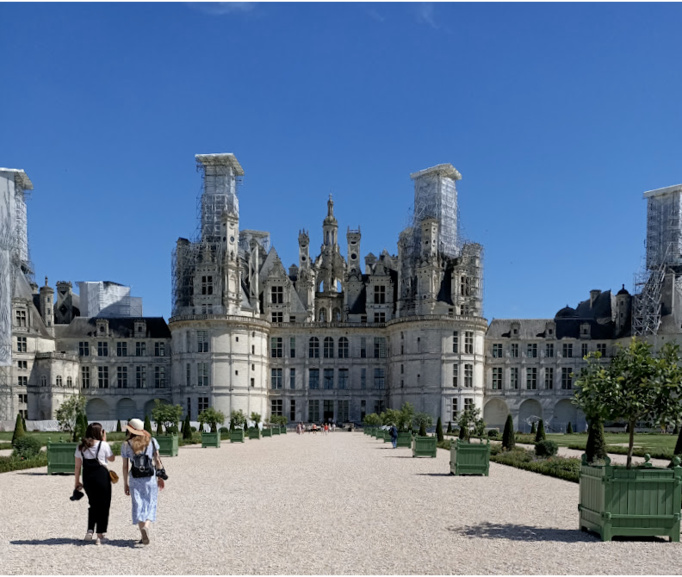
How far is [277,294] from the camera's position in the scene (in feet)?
275

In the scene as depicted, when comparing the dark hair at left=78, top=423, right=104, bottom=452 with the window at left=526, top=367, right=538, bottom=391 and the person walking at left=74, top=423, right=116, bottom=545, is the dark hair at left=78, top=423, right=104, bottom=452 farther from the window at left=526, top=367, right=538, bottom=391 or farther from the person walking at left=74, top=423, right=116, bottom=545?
the window at left=526, top=367, right=538, bottom=391

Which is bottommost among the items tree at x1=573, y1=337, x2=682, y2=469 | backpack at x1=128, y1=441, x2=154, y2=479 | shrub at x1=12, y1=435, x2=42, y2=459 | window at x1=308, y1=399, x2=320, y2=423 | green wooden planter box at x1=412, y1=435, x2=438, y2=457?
window at x1=308, y1=399, x2=320, y2=423

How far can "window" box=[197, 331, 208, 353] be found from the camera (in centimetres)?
7681

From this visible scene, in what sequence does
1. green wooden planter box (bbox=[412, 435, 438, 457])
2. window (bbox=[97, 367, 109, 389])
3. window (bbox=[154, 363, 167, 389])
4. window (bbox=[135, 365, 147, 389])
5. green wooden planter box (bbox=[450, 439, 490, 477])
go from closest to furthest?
green wooden planter box (bbox=[450, 439, 490, 477])
green wooden planter box (bbox=[412, 435, 438, 457])
window (bbox=[97, 367, 109, 389])
window (bbox=[135, 365, 147, 389])
window (bbox=[154, 363, 167, 389])

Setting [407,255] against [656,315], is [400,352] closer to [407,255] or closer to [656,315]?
[407,255]

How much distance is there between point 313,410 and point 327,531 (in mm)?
70490

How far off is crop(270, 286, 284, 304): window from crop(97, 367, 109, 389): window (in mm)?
18883

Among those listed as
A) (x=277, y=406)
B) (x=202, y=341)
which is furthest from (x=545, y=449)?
(x=277, y=406)

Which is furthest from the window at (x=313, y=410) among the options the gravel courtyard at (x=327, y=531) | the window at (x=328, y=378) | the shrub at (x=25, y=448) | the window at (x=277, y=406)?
the gravel courtyard at (x=327, y=531)

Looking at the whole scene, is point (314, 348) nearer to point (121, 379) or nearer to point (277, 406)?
point (277, 406)

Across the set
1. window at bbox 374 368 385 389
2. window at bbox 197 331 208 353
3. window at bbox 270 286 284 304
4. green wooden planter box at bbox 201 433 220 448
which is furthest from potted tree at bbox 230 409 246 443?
window at bbox 374 368 385 389

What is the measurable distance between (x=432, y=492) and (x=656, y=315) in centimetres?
6034

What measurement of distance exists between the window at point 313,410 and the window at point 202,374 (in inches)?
483

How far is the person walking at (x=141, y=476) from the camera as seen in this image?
39.5 feet
